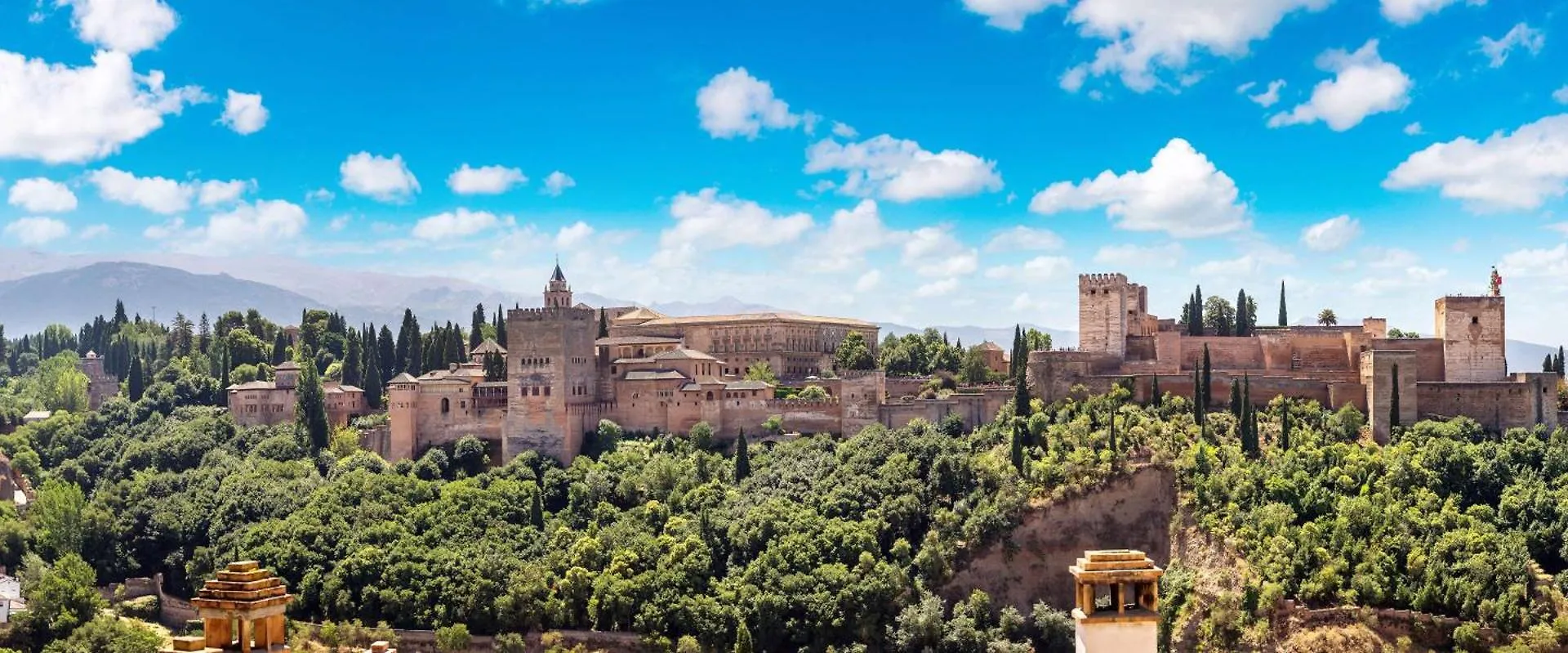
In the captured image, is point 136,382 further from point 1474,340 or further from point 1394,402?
point 1474,340

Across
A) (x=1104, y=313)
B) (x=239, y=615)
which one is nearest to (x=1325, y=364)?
(x=1104, y=313)

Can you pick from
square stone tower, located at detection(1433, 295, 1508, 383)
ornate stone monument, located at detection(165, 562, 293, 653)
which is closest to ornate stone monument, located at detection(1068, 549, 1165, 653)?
ornate stone monument, located at detection(165, 562, 293, 653)

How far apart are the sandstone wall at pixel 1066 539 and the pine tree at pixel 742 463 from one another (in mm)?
9604

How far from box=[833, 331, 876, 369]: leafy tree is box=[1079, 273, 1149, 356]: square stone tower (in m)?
12.2

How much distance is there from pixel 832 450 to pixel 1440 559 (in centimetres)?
2037

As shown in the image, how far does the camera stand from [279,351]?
75.7 metres

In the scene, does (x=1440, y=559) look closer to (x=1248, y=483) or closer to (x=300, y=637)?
(x=1248, y=483)

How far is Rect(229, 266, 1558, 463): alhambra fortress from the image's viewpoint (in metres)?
50.6

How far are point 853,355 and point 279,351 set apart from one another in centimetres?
2789

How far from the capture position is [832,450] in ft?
180

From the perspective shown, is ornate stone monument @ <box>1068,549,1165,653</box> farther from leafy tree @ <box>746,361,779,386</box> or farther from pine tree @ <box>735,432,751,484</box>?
leafy tree @ <box>746,361,779,386</box>

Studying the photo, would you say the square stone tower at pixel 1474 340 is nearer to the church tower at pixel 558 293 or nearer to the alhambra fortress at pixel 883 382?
the alhambra fortress at pixel 883 382

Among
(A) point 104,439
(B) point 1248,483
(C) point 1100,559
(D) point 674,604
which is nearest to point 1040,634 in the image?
(B) point 1248,483

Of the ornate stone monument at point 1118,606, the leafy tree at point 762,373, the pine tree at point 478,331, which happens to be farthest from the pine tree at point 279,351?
the ornate stone monument at point 1118,606
